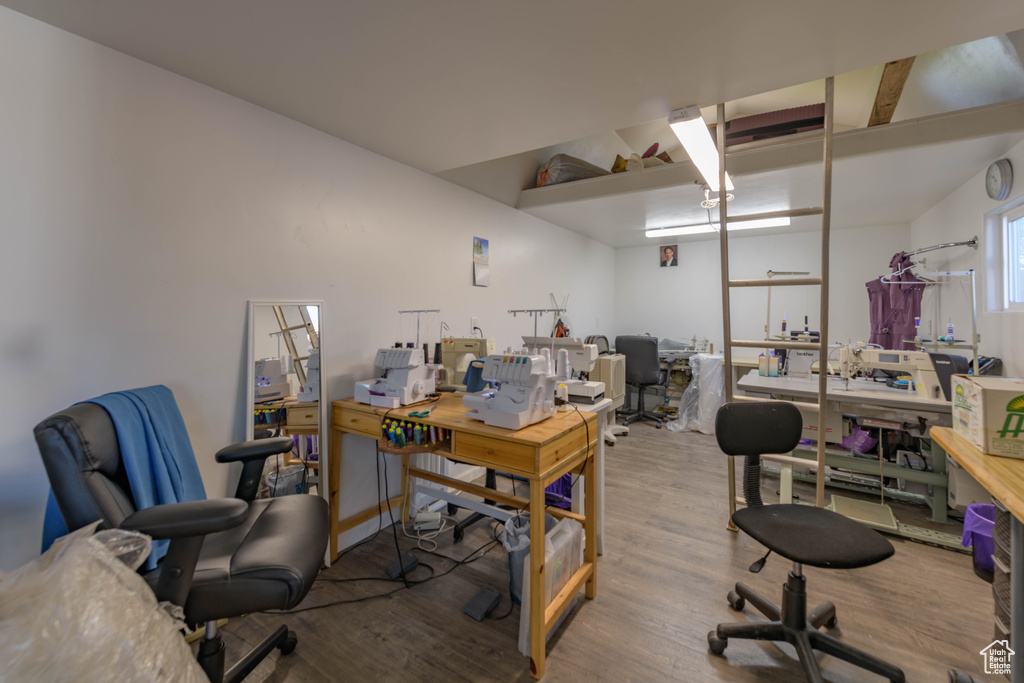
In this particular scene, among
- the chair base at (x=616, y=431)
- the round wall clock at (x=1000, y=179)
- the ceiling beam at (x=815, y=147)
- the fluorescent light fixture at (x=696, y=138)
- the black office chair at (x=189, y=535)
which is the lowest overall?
the chair base at (x=616, y=431)

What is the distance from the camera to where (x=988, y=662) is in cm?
152

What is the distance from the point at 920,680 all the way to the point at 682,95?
2570mm

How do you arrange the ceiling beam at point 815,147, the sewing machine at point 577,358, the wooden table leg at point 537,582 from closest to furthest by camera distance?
1. the wooden table leg at point 537,582
2. the ceiling beam at point 815,147
3. the sewing machine at point 577,358

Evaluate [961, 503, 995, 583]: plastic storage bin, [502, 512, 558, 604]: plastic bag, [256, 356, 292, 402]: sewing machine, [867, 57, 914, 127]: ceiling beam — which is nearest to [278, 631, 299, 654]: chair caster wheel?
[502, 512, 558, 604]: plastic bag

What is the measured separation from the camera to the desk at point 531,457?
4.91 feet

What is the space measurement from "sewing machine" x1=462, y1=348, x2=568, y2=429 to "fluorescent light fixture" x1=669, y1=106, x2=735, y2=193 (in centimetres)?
143

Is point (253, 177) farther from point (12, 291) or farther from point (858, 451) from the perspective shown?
point (858, 451)

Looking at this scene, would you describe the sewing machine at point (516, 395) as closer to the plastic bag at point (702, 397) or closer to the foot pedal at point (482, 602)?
the foot pedal at point (482, 602)

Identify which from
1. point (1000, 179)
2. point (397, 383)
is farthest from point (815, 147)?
point (397, 383)

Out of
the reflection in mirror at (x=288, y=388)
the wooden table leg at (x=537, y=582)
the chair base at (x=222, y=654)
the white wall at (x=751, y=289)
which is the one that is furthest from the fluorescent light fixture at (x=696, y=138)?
the white wall at (x=751, y=289)

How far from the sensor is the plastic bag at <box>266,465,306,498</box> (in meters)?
2.08

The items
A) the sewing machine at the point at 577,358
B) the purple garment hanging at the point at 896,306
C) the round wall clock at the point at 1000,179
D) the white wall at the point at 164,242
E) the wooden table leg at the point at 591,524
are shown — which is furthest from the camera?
the purple garment hanging at the point at 896,306

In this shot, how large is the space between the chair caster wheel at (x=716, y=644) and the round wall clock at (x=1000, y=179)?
3249 mm

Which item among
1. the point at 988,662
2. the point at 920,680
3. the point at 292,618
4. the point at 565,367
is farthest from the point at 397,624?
the point at 988,662
